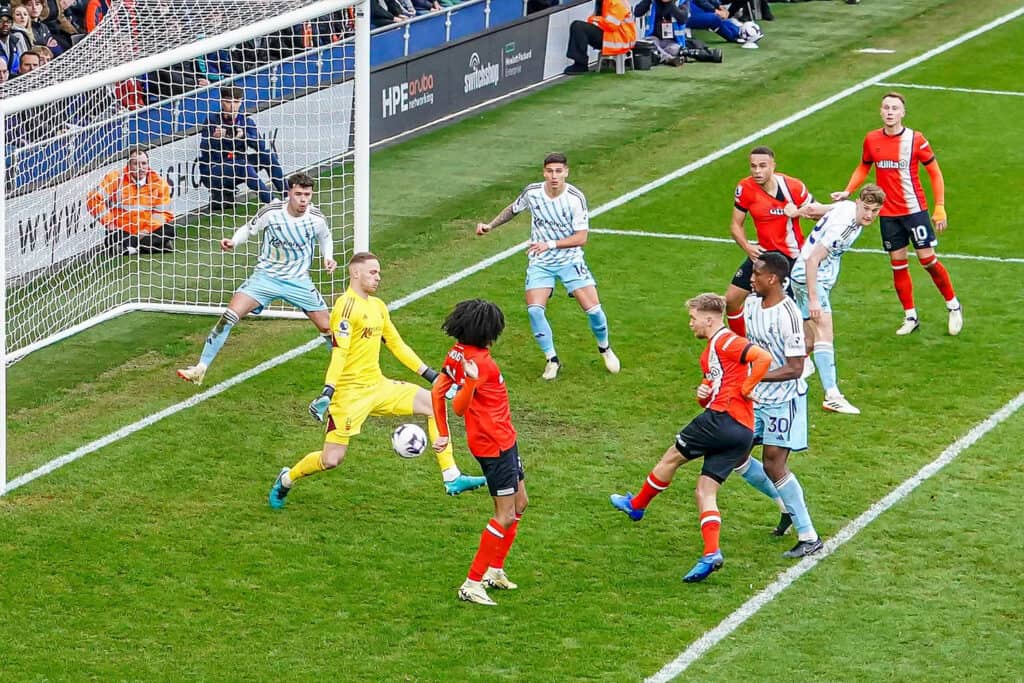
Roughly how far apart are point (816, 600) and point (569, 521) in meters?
2.00

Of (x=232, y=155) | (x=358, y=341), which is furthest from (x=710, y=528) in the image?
(x=232, y=155)

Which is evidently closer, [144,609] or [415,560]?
[144,609]

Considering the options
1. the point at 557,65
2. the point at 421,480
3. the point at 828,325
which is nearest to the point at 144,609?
the point at 421,480

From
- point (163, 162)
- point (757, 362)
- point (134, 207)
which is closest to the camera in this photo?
point (757, 362)

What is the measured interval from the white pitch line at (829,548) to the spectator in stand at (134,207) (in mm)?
7299

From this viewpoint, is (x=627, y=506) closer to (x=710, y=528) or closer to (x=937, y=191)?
(x=710, y=528)

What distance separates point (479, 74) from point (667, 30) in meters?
4.68

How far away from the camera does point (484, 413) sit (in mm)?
10070

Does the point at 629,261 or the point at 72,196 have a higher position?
the point at 72,196

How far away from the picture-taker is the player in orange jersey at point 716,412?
400 inches

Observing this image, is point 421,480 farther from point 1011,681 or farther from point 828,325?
point 1011,681

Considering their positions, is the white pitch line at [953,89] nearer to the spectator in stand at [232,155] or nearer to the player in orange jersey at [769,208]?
the spectator in stand at [232,155]

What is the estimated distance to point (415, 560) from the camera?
11.0 m

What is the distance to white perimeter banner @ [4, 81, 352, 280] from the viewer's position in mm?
14867
